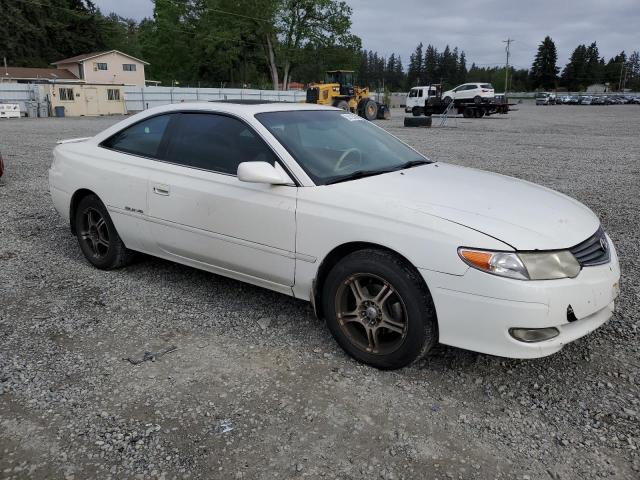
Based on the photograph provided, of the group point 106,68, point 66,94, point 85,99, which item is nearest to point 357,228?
point 66,94

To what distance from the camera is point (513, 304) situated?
266 cm

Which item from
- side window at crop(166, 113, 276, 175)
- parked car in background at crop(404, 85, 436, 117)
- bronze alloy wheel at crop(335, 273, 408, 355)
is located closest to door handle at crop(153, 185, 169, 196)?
side window at crop(166, 113, 276, 175)

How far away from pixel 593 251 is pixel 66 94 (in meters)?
40.2

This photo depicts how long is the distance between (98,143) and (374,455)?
12.1 ft

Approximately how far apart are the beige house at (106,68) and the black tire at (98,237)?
54.6 meters

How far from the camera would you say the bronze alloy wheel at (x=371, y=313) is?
9.98 feet

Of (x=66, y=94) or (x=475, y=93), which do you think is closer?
(x=475, y=93)

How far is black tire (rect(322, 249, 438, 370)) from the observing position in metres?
2.91

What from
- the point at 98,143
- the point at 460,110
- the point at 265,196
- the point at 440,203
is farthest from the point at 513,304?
the point at 460,110

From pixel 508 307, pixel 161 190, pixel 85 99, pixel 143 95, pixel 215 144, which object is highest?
pixel 143 95

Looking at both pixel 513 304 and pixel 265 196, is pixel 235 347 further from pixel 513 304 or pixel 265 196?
pixel 513 304

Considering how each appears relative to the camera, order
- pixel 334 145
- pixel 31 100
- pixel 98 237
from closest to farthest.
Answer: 1. pixel 334 145
2. pixel 98 237
3. pixel 31 100

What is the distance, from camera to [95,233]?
483cm

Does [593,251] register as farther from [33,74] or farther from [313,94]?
[33,74]
